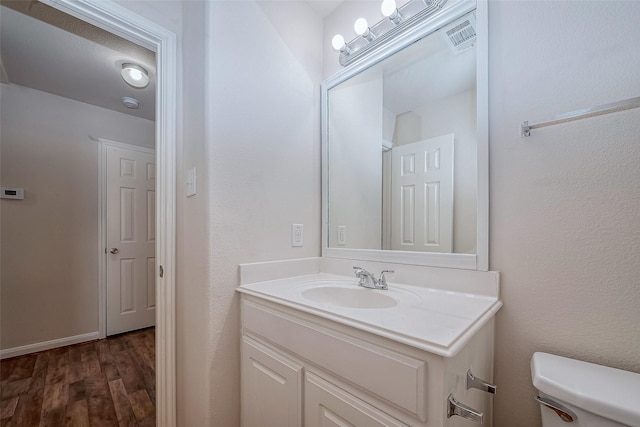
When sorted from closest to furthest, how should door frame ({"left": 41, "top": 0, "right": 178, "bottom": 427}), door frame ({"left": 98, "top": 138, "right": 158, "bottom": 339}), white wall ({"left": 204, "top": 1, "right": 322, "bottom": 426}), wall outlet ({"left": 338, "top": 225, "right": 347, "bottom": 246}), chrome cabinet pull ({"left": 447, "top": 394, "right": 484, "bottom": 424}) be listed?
chrome cabinet pull ({"left": 447, "top": 394, "right": 484, "bottom": 424})
white wall ({"left": 204, "top": 1, "right": 322, "bottom": 426})
door frame ({"left": 41, "top": 0, "right": 178, "bottom": 427})
wall outlet ({"left": 338, "top": 225, "right": 347, "bottom": 246})
door frame ({"left": 98, "top": 138, "right": 158, "bottom": 339})

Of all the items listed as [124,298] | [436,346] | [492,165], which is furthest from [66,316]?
[492,165]

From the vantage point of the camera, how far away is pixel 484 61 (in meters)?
1.02

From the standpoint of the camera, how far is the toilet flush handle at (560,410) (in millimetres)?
659

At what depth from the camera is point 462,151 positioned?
1096mm

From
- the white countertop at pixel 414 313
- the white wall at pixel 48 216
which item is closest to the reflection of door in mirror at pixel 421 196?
the white countertop at pixel 414 313

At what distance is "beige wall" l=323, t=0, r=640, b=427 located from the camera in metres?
0.77

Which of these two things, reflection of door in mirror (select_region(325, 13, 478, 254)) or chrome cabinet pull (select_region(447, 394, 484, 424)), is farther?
reflection of door in mirror (select_region(325, 13, 478, 254))

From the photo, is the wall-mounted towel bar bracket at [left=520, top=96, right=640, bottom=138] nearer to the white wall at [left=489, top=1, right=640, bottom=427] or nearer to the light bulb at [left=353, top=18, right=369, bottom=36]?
the white wall at [left=489, top=1, right=640, bottom=427]

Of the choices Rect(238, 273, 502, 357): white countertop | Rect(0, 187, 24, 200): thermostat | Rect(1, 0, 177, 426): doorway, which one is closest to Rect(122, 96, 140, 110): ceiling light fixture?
Rect(0, 187, 24, 200): thermostat

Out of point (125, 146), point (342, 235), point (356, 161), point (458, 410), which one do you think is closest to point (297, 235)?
point (342, 235)

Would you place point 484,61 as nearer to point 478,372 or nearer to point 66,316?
point 478,372

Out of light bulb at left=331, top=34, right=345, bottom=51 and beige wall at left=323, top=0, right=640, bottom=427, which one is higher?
light bulb at left=331, top=34, right=345, bottom=51

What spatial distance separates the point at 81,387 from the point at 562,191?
9.44 ft

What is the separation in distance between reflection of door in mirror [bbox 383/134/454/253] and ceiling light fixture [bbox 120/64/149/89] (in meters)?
2.02
